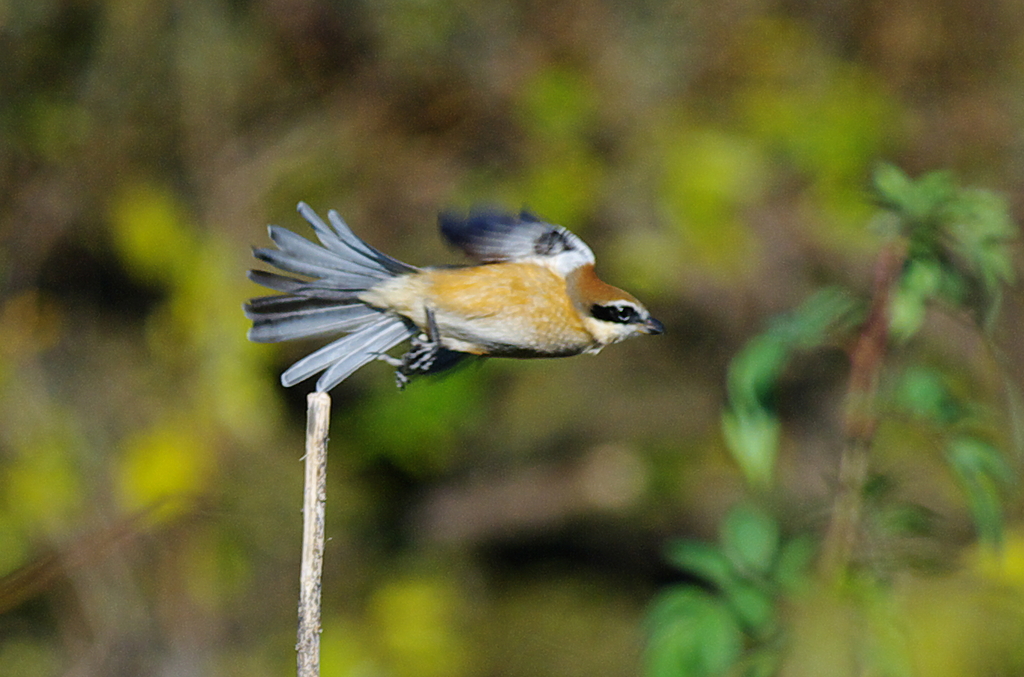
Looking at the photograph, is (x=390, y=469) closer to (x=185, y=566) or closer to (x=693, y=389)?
(x=185, y=566)

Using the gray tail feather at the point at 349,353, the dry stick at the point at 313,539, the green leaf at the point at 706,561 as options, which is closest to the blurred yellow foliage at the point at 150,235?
the gray tail feather at the point at 349,353

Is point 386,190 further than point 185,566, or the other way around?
point 386,190

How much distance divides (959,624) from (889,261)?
2757mm

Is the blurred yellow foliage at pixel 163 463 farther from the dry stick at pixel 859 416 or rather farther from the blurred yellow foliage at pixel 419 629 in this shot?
the dry stick at pixel 859 416

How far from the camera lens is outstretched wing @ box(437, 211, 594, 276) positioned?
198cm

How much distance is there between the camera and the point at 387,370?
452 cm

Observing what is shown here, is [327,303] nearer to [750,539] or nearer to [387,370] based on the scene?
[750,539]

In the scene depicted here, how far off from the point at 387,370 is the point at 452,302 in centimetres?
256

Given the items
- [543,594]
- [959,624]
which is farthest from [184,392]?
[959,624]

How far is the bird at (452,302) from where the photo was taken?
73.2 inches

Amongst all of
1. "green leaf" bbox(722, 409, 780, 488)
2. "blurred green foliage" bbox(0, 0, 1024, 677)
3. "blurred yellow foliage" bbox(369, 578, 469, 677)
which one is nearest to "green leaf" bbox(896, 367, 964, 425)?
"green leaf" bbox(722, 409, 780, 488)

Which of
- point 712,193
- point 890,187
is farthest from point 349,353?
point 712,193

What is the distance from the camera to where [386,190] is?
5.12 m

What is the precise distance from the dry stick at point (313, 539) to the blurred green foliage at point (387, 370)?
254 cm
